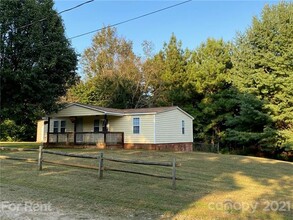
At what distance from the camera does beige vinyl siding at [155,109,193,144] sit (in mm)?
23875

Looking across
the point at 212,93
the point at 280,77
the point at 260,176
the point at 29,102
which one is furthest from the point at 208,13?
the point at 212,93

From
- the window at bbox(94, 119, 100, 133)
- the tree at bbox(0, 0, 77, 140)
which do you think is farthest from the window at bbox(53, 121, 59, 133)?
the tree at bbox(0, 0, 77, 140)

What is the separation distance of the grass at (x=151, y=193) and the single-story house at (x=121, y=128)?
11.1 meters

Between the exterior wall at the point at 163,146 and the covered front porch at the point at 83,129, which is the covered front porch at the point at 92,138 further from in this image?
the exterior wall at the point at 163,146

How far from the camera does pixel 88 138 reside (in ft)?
79.8

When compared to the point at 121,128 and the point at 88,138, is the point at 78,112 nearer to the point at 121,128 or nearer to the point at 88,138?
the point at 88,138

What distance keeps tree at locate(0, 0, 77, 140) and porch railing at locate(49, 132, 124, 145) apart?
3881 mm

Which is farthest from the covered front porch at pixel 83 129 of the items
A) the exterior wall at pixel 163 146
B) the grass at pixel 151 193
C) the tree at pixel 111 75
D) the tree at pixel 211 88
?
the tree at pixel 211 88

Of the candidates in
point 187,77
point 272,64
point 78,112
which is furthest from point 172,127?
point 187,77

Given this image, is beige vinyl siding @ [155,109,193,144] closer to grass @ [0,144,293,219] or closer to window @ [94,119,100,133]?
window @ [94,119,100,133]

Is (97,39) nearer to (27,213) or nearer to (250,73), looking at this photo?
(250,73)

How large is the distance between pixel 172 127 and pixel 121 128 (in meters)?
4.25

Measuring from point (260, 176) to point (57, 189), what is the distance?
878 cm

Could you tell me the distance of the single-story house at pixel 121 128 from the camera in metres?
23.6
